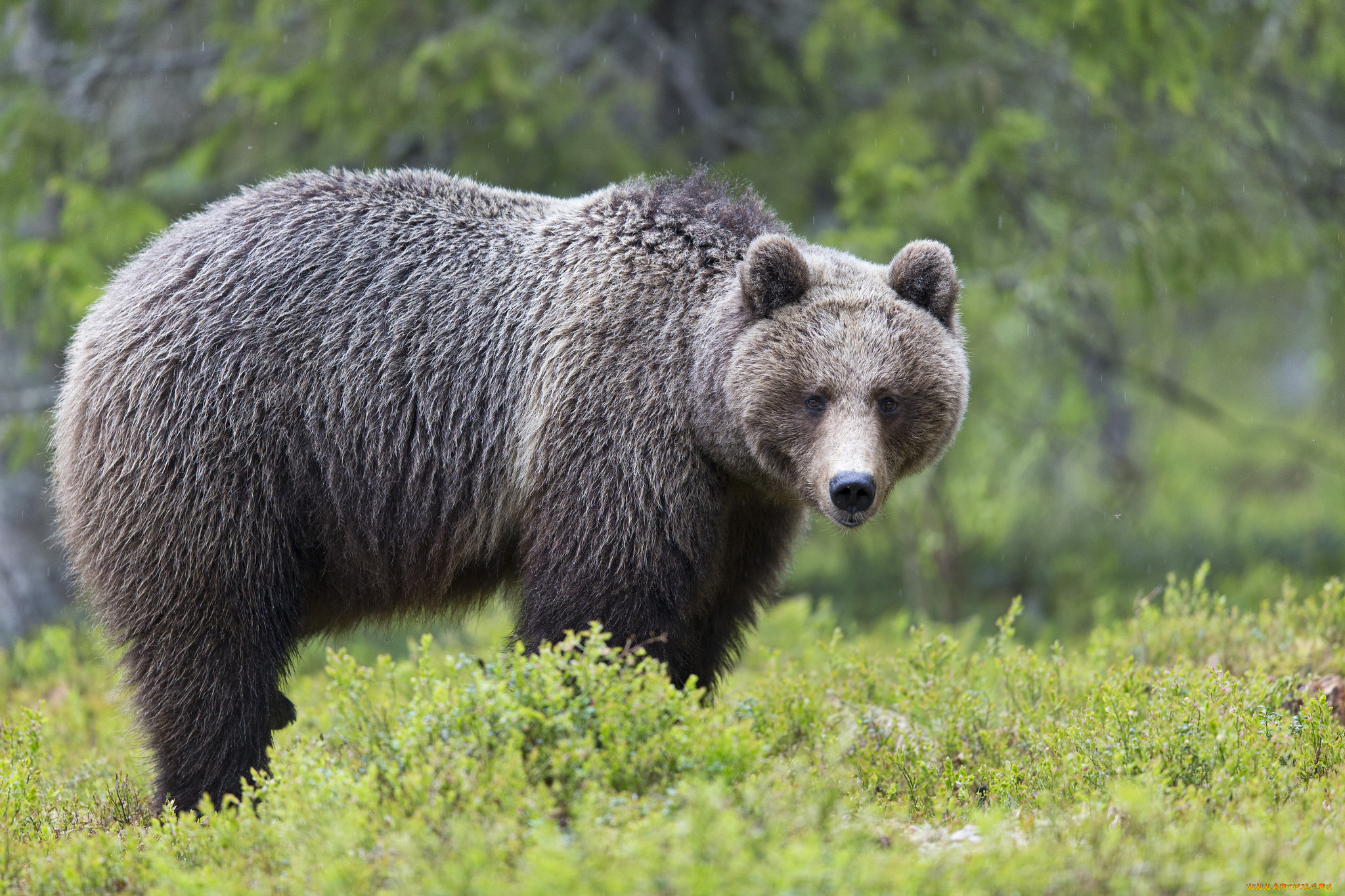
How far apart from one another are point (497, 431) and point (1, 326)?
7.68 m

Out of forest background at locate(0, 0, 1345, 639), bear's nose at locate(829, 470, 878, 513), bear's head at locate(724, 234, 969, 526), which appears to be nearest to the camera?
bear's nose at locate(829, 470, 878, 513)

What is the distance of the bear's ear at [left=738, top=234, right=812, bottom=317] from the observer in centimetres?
518

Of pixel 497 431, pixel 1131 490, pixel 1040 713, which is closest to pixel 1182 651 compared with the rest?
pixel 1040 713

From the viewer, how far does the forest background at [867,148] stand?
946cm

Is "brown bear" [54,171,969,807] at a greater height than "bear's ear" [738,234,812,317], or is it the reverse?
"bear's ear" [738,234,812,317]

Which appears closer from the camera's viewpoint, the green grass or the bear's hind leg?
the green grass

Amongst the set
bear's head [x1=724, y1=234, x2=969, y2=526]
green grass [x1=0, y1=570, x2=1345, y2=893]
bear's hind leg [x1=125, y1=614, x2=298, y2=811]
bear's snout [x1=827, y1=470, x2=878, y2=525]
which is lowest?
bear's hind leg [x1=125, y1=614, x2=298, y2=811]

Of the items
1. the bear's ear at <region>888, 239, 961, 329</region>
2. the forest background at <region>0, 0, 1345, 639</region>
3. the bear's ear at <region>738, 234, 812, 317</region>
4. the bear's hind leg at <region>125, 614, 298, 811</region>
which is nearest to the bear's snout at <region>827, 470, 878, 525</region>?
the bear's ear at <region>738, 234, 812, 317</region>

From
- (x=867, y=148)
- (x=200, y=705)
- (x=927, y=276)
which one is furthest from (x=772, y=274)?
(x=867, y=148)

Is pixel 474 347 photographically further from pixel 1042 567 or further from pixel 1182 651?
pixel 1042 567

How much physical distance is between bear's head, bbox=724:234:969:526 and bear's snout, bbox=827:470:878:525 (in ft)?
0.17

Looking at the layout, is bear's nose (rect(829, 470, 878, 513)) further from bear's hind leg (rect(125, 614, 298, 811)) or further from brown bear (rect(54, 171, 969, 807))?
bear's hind leg (rect(125, 614, 298, 811))

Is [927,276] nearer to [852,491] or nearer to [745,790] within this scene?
[852,491]

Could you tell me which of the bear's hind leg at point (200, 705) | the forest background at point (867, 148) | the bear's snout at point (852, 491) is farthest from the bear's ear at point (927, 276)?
the forest background at point (867, 148)
